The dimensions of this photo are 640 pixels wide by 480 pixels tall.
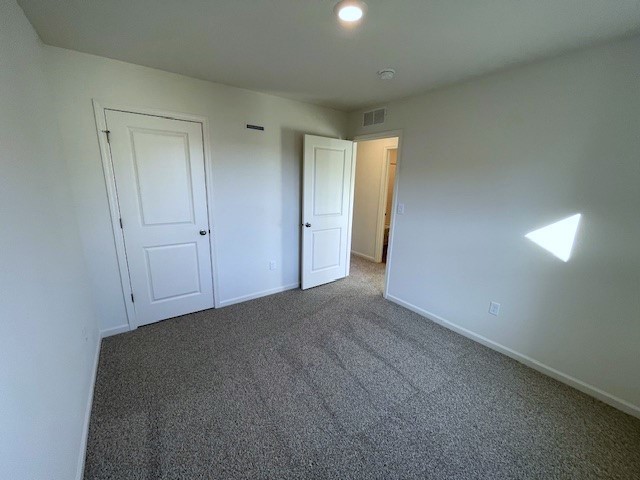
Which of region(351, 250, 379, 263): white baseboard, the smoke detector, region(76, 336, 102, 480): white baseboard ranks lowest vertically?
region(76, 336, 102, 480): white baseboard

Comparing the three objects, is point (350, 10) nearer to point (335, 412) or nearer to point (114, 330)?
point (335, 412)

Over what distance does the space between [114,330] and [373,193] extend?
157 inches

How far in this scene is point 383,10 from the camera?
4.50 feet

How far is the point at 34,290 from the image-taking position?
1100 millimetres

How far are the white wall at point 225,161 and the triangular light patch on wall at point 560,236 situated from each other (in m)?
2.40

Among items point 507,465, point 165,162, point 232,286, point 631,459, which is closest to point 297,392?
point 507,465

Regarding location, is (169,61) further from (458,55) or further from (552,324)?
(552,324)

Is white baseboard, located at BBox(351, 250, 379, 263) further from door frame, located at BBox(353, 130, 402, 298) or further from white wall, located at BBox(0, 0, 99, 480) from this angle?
white wall, located at BBox(0, 0, 99, 480)

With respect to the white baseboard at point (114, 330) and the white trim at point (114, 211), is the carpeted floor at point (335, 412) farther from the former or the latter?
the white trim at point (114, 211)

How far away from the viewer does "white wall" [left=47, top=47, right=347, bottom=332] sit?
2002mm

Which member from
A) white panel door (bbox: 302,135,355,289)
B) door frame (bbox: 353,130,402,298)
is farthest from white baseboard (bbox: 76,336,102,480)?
door frame (bbox: 353,130,402,298)

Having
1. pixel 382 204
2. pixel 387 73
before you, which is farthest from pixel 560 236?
pixel 382 204

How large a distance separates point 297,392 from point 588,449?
1714 mm

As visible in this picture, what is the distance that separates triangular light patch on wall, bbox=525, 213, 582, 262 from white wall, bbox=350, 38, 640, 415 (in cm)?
4
